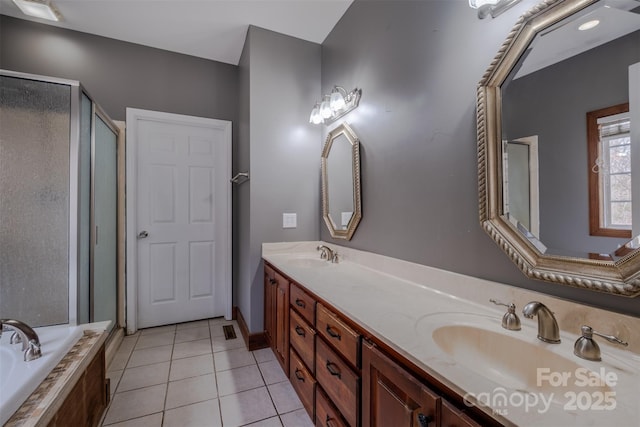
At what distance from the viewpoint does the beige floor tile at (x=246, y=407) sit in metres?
1.50

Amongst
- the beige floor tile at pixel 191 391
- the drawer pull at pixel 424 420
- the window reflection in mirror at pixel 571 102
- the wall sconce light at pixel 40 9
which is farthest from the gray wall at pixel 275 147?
the drawer pull at pixel 424 420

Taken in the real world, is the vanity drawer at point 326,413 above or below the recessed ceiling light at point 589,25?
below

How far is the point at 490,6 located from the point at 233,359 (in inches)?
101

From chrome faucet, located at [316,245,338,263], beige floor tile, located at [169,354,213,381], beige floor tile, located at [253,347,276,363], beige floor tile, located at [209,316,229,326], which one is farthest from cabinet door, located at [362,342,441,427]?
beige floor tile, located at [209,316,229,326]

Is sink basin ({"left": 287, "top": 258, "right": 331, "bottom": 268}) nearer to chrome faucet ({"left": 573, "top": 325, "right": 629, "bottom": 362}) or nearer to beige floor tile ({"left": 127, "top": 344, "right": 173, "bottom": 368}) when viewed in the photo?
beige floor tile ({"left": 127, "top": 344, "right": 173, "bottom": 368})

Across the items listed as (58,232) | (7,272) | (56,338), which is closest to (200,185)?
(58,232)

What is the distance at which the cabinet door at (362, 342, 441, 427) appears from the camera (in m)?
0.68

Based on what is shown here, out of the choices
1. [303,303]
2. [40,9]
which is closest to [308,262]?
[303,303]

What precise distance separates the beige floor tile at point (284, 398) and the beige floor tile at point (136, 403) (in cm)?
65

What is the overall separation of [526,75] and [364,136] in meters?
1.00

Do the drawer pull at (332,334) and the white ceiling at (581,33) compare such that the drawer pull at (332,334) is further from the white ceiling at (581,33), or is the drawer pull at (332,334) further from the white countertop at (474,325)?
the white ceiling at (581,33)

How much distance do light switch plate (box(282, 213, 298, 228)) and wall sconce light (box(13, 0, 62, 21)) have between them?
2.39 meters

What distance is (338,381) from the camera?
1.10m

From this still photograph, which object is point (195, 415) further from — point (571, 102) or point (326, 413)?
point (571, 102)
